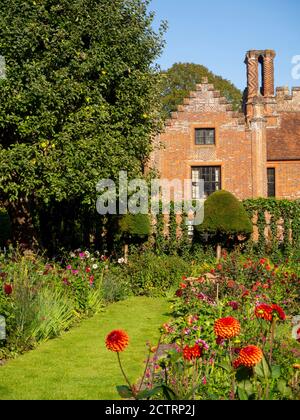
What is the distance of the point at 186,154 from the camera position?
29.1 meters

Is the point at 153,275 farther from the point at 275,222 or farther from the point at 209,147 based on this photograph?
the point at 209,147

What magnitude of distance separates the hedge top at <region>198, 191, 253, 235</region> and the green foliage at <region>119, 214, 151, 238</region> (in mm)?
2565

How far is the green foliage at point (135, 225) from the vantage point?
21.3m

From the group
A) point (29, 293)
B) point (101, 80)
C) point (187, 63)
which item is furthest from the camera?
point (187, 63)

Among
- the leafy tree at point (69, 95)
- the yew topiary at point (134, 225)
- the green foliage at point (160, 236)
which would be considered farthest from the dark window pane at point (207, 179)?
the leafy tree at point (69, 95)

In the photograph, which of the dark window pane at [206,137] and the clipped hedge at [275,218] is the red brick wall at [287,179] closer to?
the dark window pane at [206,137]

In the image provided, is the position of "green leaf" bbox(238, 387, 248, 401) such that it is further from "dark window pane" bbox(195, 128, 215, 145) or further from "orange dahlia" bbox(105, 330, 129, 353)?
"dark window pane" bbox(195, 128, 215, 145)

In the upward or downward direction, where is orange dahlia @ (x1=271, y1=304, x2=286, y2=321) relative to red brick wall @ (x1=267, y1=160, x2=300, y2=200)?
downward

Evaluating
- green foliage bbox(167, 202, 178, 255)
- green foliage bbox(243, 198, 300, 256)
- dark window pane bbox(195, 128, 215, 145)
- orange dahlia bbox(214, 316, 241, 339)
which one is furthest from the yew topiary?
orange dahlia bbox(214, 316, 241, 339)

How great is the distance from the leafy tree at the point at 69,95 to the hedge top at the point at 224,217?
6746 millimetres

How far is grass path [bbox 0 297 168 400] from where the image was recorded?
23.6ft

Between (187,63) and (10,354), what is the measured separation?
50.4 m
